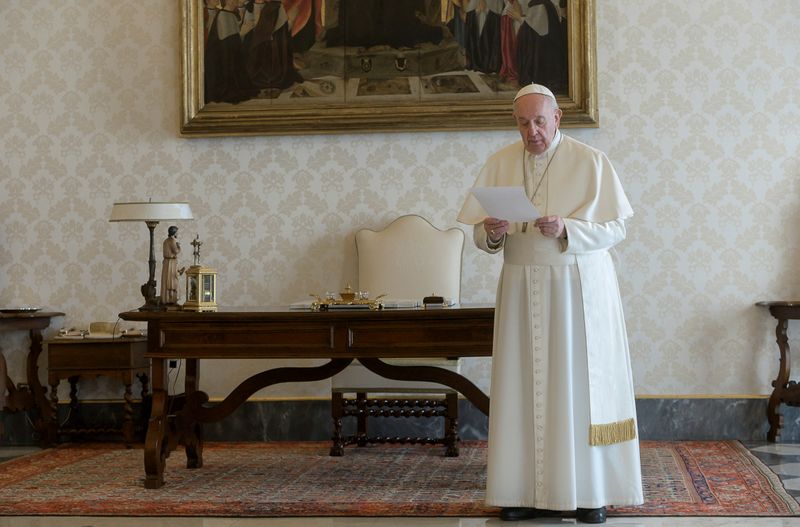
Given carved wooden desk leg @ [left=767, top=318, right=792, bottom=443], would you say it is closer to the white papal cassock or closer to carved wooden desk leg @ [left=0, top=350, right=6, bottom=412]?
the white papal cassock

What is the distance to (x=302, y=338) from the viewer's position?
18.5 ft

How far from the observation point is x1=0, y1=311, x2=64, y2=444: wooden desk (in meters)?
7.44

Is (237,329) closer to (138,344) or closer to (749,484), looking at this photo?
(138,344)

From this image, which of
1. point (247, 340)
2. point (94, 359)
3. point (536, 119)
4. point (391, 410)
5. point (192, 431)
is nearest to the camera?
point (536, 119)

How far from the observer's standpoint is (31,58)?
795 cm

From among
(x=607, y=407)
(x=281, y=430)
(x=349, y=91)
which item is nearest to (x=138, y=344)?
(x=281, y=430)

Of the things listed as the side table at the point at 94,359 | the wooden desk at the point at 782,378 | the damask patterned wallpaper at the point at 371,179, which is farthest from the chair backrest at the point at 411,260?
the wooden desk at the point at 782,378

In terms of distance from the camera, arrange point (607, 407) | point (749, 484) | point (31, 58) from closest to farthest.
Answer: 1. point (607, 407)
2. point (749, 484)
3. point (31, 58)

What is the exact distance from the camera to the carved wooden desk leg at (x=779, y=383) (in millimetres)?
7078

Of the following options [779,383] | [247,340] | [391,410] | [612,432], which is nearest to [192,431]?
[247,340]

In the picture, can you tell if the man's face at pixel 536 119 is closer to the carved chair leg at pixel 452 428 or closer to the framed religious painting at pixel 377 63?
the carved chair leg at pixel 452 428

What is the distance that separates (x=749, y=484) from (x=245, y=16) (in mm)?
4808

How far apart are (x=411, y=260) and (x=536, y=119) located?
→ 8.28 ft

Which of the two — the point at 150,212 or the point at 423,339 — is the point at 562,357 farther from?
the point at 150,212
